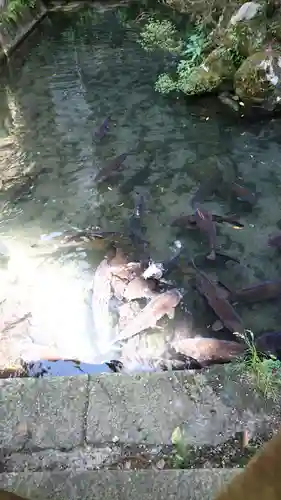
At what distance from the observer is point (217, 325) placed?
149 inches

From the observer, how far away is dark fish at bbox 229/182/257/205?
5238 millimetres

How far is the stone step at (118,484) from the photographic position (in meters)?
2.07

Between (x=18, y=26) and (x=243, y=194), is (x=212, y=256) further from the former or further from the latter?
(x=18, y=26)

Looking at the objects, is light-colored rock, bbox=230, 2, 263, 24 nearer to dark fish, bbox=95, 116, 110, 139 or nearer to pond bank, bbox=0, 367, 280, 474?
dark fish, bbox=95, 116, 110, 139

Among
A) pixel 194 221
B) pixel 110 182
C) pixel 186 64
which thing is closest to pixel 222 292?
pixel 194 221

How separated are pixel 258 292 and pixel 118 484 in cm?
224

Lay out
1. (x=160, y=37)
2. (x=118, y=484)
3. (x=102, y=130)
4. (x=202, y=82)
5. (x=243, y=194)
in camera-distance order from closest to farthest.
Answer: (x=118, y=484) → (x=243, y=194) → (x=102, y=130) → (x=202, y=82) → (x=160, y=37)

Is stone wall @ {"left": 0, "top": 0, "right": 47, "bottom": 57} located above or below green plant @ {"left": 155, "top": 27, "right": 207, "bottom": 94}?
above

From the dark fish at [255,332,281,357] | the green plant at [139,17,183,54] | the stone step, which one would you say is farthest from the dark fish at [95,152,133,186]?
the green plant at [139,17,183,54]

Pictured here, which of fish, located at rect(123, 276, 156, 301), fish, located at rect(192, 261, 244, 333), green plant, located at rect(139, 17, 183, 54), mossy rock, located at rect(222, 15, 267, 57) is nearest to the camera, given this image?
fish, located at rect(192, 261, 244, 333)

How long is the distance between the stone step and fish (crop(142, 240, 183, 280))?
2.20 metres

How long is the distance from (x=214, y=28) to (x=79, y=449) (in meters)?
8.70

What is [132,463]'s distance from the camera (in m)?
2.34

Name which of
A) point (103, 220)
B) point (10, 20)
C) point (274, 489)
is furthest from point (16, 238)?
point (10, 20)
